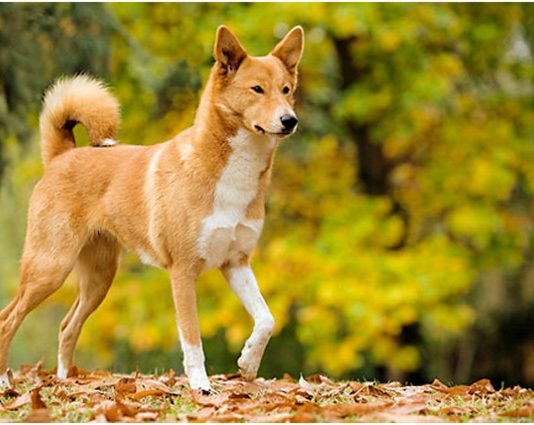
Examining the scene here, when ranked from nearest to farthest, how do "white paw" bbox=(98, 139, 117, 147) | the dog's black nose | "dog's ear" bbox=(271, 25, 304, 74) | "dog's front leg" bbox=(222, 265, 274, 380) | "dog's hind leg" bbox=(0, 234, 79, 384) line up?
the dog's black nose
"dog's front leg" bbox=(222, 265, 274, 380)
"dog's ear" bbox=(271, 25, 304, 74)
"dog's hind leg" bbox=(0, 234, 79, 384)
"white paw" bbox=(98, 139, 117, 147)

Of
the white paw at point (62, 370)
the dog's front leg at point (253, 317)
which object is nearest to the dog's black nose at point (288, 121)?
the dog's front leg at point (253, 317)

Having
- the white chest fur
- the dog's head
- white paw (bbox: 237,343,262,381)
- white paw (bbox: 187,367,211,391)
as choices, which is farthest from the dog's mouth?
white paw (bbox: 187,367,211,391)

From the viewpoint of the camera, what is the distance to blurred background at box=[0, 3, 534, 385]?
31.8 ft

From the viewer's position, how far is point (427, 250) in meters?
10.8

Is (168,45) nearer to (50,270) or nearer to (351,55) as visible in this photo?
(351,55)

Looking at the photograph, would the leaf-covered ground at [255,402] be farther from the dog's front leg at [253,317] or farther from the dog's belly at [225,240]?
the dog's belly at [225,240]

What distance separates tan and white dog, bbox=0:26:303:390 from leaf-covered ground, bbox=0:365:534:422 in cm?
26

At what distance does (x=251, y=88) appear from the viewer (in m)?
4.62

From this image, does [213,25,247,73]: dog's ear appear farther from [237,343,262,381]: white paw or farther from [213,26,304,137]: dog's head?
[237,343,262,381]: white paw

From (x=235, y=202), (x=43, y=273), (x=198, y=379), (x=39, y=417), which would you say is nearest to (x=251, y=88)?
(x=235, y=202)

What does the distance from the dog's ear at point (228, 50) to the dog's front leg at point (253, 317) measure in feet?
3.66

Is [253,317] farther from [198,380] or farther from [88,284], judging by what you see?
[88,284]

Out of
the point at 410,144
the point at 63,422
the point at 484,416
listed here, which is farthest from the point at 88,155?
the point at 410,144

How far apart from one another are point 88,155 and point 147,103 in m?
5.51
